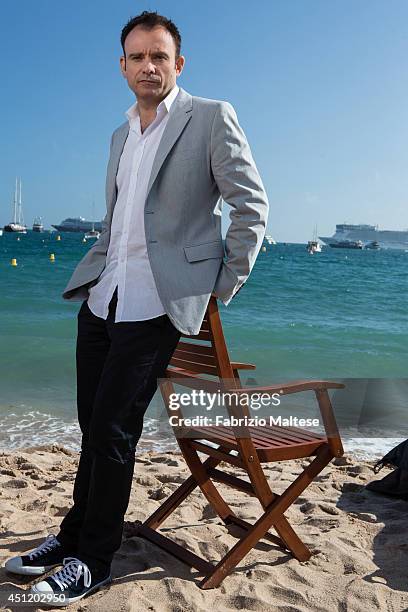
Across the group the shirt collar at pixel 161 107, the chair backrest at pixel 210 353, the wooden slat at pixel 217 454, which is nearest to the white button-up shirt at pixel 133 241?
the shirt collar at pixel 161 107

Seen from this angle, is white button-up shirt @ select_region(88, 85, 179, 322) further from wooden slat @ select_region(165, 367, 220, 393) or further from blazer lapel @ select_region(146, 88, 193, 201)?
wooden slat @ select_region(165, 367, 220, 393)

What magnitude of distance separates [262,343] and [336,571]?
397 inches

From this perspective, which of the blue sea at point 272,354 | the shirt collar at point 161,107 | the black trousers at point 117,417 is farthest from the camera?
the blue sea at point 272,354

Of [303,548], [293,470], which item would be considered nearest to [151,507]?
[303,548]

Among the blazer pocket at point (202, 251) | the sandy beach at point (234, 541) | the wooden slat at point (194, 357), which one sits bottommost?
the sandy beach at point (234, 541)

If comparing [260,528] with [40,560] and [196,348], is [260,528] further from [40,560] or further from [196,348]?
[40,560]

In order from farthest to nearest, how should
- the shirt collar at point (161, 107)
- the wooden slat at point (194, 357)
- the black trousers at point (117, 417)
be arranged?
the wooden slat at point (194, 357) → the shirt collar at point (161, 107) → the black trousers at point (117, 417)

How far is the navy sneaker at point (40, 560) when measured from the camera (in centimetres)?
286

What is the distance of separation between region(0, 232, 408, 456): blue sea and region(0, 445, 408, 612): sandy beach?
4.69ft

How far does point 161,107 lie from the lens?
2.71 metres

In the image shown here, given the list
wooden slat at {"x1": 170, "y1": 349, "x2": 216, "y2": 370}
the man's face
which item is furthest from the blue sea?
the man's face

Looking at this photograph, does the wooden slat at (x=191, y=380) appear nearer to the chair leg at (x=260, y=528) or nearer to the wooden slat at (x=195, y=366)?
the wooden slat at (x=195, y=366)

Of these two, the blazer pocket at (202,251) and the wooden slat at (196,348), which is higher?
the blazer pocket at (202,251)

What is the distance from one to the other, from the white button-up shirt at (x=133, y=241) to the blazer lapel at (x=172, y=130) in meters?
0.04
